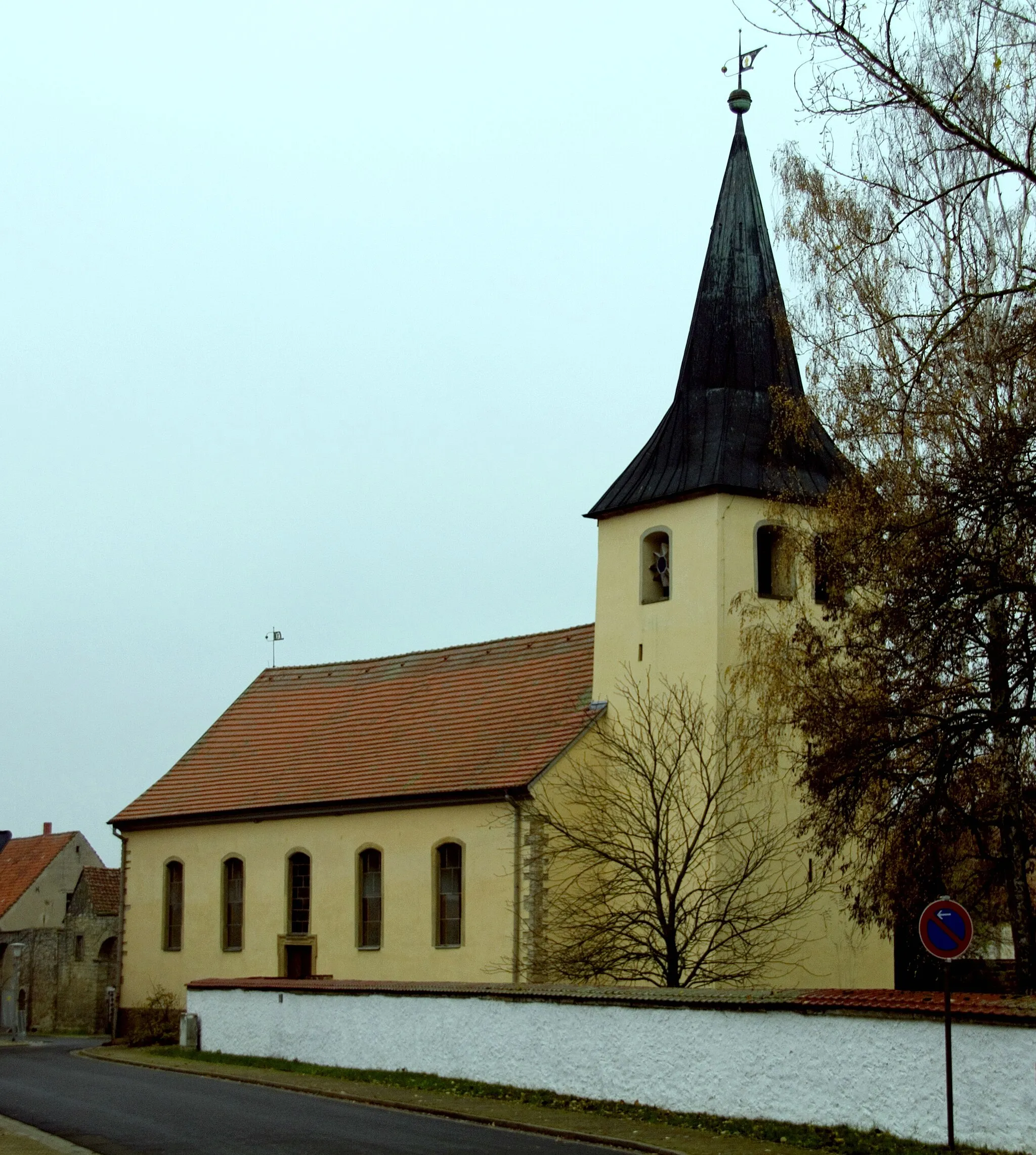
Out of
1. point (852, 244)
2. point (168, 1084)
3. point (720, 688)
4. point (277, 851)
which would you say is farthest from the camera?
A: point (277, 851)

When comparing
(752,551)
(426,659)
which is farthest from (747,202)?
(426,659)

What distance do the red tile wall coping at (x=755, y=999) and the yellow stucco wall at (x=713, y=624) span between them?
766 centimetres

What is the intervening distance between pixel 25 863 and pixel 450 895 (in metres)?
32.4

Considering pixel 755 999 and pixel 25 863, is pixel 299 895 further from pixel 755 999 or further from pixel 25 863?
pixel 25 863

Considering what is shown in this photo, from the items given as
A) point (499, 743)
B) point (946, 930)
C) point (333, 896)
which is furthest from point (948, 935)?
point (333, 896)

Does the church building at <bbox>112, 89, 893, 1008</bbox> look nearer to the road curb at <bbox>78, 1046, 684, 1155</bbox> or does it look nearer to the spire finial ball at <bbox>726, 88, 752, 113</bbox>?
the spire finial ball at <bbox>726, 88, 752, 113</bbox>

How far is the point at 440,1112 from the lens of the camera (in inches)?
765

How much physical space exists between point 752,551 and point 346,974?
11.6 m

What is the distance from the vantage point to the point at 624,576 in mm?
31141

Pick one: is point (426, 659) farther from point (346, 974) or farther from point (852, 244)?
point (852, 244)

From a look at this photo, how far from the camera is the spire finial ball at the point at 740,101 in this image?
31875 mm

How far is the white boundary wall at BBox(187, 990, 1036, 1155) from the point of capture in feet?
49.9

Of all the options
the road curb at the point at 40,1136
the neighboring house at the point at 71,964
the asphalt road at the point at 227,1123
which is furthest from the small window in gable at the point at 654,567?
the neighboring house at the point at 71,964

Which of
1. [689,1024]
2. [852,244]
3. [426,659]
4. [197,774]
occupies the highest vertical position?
[852,244]
